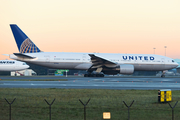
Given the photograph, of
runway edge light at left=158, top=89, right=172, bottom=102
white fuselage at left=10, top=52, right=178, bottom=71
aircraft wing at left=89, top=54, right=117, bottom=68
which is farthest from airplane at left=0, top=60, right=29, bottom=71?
runway edge light at left=158, top=89, right=172, bottom=102

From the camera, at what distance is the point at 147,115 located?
10484 millimetres

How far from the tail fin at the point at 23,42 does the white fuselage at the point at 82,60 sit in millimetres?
1706

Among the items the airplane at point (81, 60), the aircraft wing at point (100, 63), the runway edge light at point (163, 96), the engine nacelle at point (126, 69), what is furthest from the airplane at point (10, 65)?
the runway edge light at point (163, 96)

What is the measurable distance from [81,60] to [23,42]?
35.1ft

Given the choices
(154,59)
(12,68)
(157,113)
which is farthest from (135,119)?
(12,68)


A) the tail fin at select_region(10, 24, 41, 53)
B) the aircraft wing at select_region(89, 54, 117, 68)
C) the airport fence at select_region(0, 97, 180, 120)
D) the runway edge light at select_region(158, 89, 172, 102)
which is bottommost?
the airport fence at select_region(0, 97, 180, 120)

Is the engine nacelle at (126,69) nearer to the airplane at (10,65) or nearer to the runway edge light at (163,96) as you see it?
the runway edge light at (163,96)

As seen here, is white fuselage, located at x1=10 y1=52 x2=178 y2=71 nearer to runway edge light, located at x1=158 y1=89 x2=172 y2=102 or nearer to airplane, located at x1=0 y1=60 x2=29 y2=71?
airplane, located at x1=0 y1=60 x2=29 y2=71

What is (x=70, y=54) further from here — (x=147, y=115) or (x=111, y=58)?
(x=147, y=115)

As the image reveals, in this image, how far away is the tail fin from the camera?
43188mm

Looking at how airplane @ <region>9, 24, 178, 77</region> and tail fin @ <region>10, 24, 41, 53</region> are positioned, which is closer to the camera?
airplane @ <region>9, 24, 178, 77</region>

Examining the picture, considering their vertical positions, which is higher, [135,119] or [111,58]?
[111,58]

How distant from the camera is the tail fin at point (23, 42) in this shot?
142ft

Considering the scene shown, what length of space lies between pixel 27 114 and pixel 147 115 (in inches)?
203
